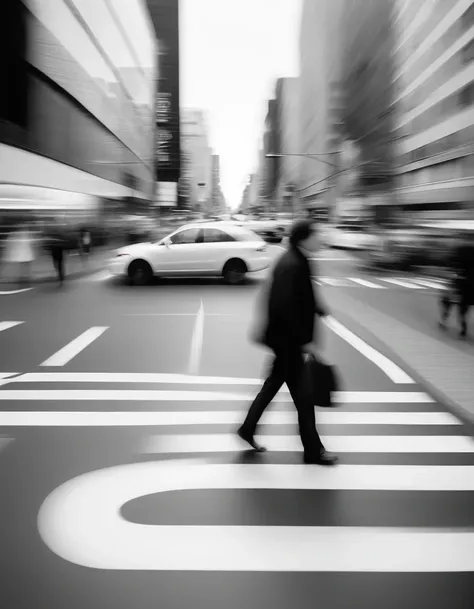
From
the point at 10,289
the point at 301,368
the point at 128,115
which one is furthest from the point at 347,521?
the point at 128,115

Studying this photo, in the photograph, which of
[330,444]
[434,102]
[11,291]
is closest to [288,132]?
[434,102]

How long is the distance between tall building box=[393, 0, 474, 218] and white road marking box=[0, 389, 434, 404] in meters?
37.3

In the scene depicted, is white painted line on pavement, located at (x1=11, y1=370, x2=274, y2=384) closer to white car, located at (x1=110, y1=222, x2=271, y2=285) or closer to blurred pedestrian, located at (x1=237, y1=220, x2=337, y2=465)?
blurred pedestrian, located at (x1=237, y1=220, x2=337, y2=465)

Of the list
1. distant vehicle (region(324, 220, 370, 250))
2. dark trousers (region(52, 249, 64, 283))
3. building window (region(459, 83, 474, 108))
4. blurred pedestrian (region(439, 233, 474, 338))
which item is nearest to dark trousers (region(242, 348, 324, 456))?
blurred pedestrian (region(439, 233, 474, 338))

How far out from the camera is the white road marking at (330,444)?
5414mm

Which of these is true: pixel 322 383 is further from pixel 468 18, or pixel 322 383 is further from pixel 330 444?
pixel 468 18

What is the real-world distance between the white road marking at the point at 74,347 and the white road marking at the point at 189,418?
8.58ft

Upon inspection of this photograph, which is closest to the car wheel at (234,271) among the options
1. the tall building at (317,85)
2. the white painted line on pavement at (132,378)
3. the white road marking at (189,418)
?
the white painted line on pavement at (132,378)

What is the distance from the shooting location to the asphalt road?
329 cm

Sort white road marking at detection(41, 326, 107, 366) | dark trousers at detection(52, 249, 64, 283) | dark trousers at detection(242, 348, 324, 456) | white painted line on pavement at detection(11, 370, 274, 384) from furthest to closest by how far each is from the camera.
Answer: dark trousers at detection(52, 249, 64, 283), white road marking at detection(41, 326, 107, 366), white painted line on pavement at detection(11, 370, 274, 384), dark trousers at detection(242, 348, 324, 456)

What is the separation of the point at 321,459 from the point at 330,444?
1.82ft

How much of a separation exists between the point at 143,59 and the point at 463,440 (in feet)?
295

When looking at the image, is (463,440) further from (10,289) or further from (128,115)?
(128,115)

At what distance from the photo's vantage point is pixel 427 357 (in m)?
8.98
